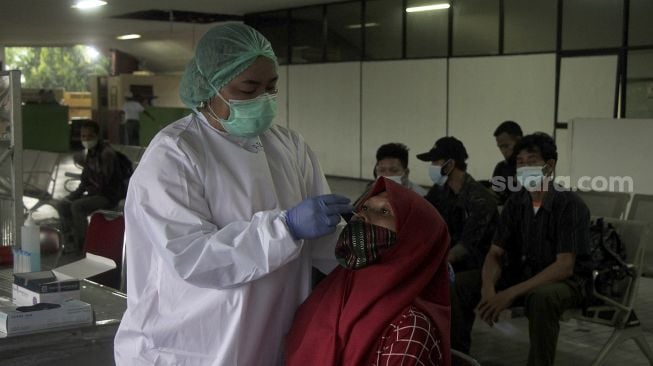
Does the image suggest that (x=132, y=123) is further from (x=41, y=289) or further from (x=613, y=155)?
(x=41, y=289)

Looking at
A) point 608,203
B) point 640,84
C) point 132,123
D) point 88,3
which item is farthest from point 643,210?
point 132,123

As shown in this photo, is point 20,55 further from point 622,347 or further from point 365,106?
point 622,347

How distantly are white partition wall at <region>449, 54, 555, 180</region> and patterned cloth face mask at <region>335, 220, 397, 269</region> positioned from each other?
812 centimetres

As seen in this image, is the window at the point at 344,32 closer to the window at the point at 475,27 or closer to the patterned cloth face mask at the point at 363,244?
the window at the point at 475,27

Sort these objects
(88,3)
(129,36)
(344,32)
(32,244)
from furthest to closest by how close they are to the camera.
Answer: (129,36)
(344,32)
(88,3)
(32,244)

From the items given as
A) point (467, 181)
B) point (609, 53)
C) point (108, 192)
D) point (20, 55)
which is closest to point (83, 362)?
point (467, 181)

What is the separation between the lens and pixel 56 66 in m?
29.5

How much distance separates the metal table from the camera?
2.25m

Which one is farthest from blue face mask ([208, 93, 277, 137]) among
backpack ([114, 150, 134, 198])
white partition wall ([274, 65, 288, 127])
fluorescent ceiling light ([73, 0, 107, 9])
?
white partition wall ([274, 65, 288, 127])

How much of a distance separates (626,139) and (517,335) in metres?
3.27

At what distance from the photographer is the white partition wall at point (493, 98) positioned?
9.59 meters

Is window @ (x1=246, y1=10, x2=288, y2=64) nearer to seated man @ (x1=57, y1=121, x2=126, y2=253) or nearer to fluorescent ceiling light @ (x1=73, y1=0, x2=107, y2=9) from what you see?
fluorescent ceiling light @ (x1=73, y1=0, x2=107, y2=9)

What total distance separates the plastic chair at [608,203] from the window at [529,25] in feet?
16.3

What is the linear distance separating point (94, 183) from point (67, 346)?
5.42 m
